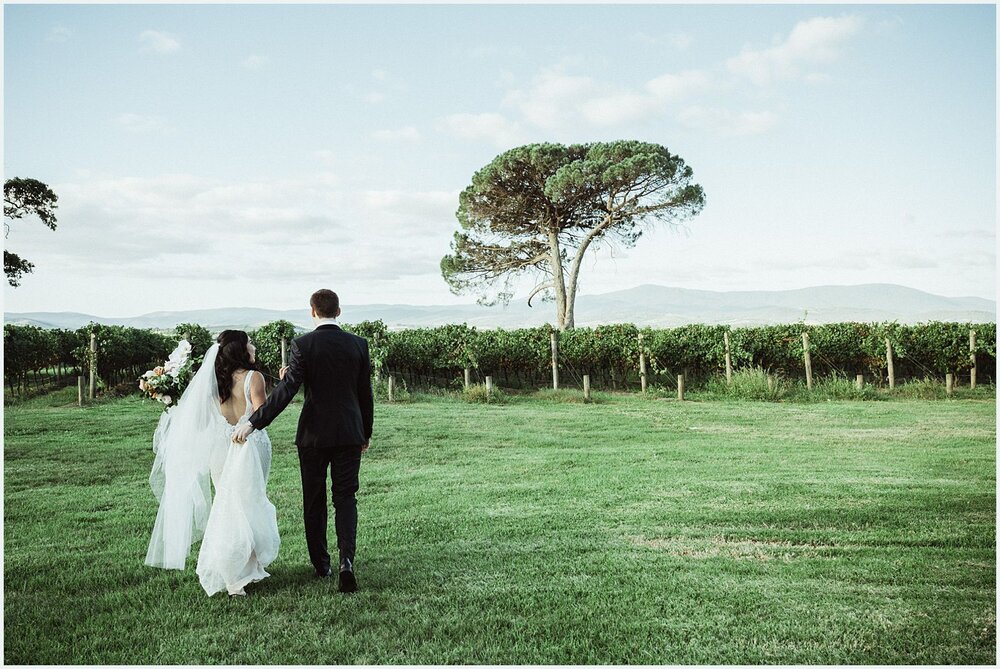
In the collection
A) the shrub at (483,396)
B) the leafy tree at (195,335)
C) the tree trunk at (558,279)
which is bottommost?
the shrub at (483,396)

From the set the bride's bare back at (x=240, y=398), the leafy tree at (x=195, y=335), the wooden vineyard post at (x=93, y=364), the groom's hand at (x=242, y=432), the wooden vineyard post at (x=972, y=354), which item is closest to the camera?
the groom's hand at (x=242, y=432)

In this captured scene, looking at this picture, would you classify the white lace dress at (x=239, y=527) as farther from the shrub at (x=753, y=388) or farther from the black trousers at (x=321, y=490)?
the shrub at (x=753, y=388)

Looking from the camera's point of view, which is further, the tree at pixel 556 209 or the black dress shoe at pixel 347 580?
the tree at pixel 556 209

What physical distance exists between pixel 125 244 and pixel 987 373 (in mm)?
19989

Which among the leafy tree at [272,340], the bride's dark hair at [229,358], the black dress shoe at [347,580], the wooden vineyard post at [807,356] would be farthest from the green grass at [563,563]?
the leafy tree at [272,340]

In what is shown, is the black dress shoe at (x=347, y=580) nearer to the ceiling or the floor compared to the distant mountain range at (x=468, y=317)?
nearer to the floor

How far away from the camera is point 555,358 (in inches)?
683

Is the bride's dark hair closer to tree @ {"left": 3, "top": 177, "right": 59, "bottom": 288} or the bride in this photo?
the bride

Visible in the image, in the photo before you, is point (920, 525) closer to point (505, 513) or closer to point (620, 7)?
point (505, 513)

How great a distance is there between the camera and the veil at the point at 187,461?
436cm

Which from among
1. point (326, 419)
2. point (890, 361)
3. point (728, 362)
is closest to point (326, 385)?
point (326, 419)

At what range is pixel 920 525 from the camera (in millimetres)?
5488

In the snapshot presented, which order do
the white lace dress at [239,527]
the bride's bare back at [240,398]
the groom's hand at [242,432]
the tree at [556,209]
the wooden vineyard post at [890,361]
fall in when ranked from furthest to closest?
the tree at [556,209] < the wooden vineyard post at [890,361] < the bride's bare back at [240,398] < the groom's hand at [242,432] < the white lace dress at [239,527]

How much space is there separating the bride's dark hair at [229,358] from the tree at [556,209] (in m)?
21.5
